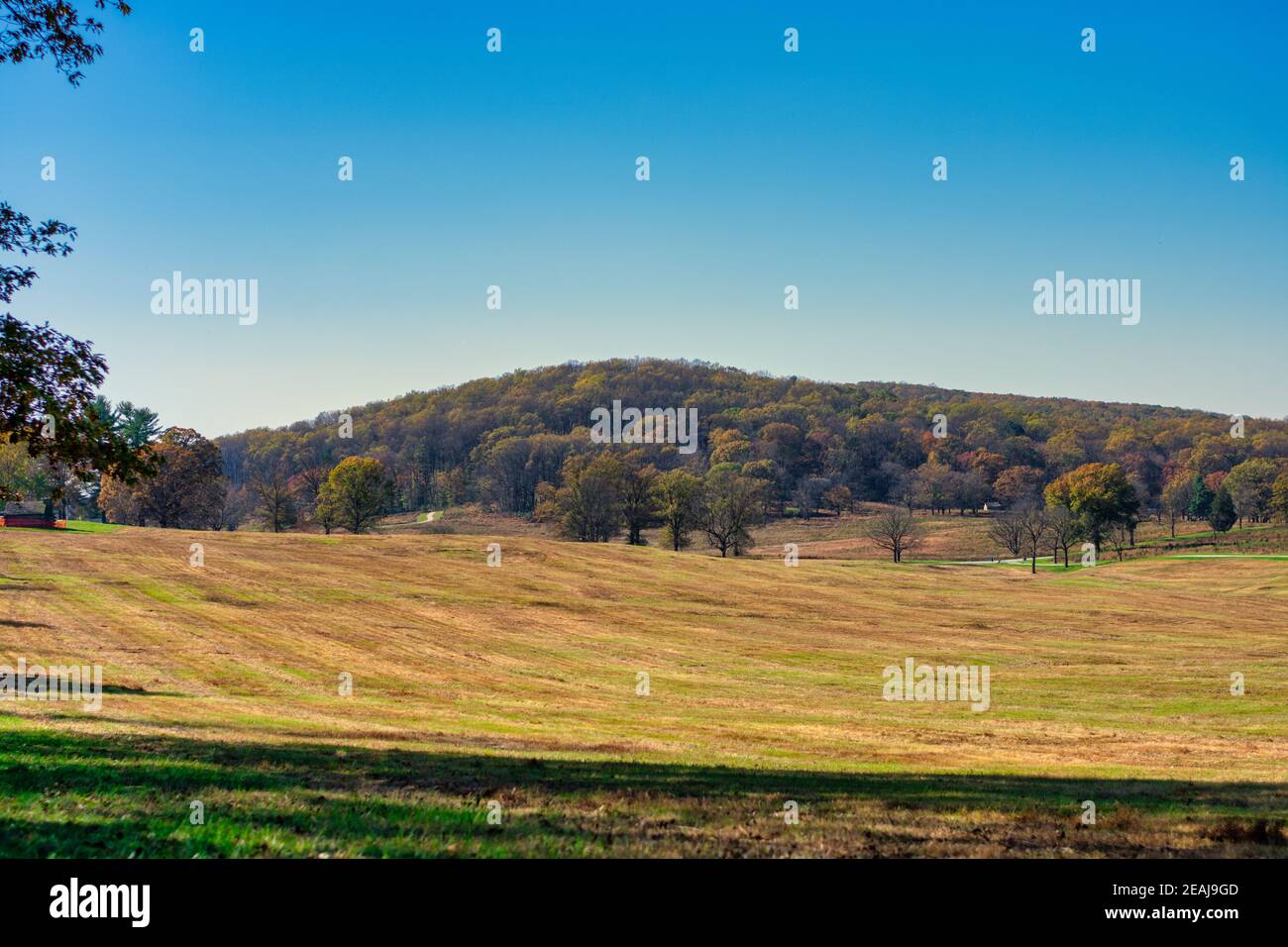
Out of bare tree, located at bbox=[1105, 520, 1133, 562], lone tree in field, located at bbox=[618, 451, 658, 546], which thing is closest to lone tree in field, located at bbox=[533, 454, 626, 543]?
lone tree in field, located at bbox=[618, 451, 658, 546]

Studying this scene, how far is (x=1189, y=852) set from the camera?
392 inches

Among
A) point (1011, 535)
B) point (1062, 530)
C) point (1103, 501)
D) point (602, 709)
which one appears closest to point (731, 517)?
point (1011, 535)

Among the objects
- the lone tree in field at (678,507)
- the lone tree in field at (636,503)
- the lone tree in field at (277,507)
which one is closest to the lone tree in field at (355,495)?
the lone tree in field at (277,507)

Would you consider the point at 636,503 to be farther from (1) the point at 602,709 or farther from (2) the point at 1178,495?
(2) the point at 1178,495

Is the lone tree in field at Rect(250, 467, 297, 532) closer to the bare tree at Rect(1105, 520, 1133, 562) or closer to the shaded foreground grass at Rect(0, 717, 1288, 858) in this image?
the shaded foreground grass at Rect(0, 717, 1288, 858)

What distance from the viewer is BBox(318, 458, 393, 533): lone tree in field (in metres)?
109

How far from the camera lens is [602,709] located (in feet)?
102

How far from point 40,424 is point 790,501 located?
155325 mm

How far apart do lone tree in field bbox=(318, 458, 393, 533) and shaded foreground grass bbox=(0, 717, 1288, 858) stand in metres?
95.6

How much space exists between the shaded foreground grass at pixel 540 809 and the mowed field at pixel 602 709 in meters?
0.08

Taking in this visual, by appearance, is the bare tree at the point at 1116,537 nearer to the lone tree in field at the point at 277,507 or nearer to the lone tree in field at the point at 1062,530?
the lone tree in field at the point at 1062,530

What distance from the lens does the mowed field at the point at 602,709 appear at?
10.4 metres
